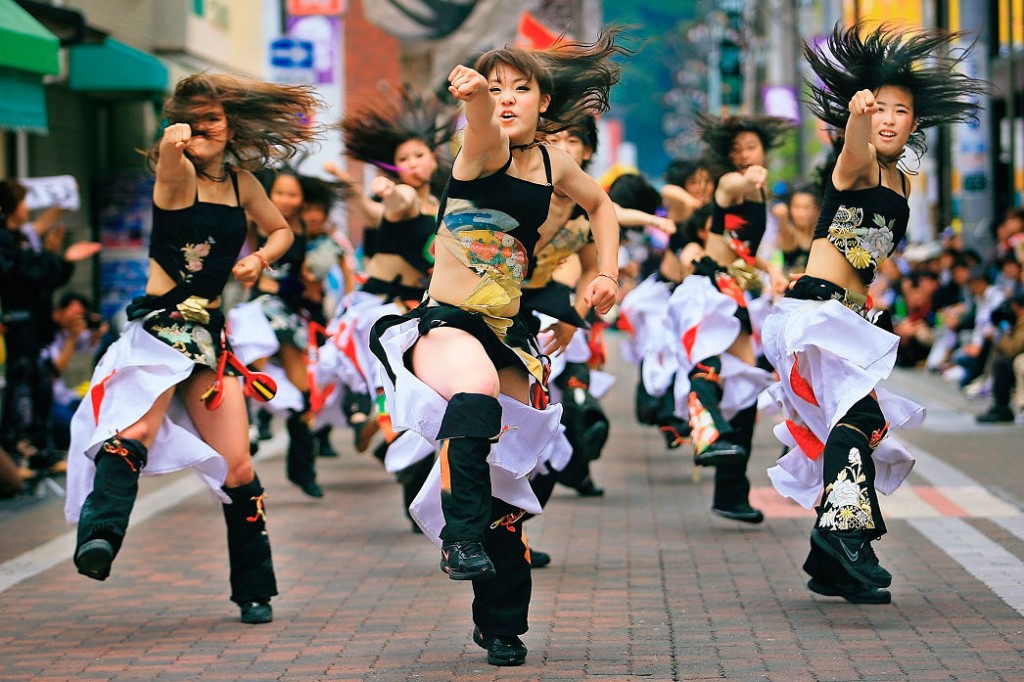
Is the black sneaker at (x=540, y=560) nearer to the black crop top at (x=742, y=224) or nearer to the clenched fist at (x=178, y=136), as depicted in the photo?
the black crop top at (x=742, y=224)

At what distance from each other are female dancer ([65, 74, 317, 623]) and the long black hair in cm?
228

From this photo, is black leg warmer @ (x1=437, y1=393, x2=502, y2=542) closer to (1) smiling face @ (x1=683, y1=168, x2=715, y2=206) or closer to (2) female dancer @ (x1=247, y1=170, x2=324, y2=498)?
(2) female dancer @ (x1=247, y1=170, x2=324, y2=498)

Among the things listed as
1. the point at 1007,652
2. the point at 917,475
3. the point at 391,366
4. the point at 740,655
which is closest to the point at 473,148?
the point at 391,366

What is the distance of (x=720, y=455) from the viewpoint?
940 cm

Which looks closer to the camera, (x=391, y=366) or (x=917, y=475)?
(x=391, y=366)

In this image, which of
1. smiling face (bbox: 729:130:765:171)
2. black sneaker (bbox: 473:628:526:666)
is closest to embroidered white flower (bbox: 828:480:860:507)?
black sneaker (bbox: 473:628:526:666)

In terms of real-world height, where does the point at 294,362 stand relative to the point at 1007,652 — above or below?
above

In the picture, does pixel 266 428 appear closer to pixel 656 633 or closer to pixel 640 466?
pixel 640 466

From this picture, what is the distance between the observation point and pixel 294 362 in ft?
37.5

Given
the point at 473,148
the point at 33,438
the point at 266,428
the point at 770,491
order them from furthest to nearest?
the point at 266,428
the point at 33,438
the point at 770,491
the point at 473,148

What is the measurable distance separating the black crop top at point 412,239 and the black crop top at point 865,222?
118 inches

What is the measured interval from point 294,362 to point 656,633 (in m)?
5.25

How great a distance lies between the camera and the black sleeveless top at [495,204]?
600 centimetres

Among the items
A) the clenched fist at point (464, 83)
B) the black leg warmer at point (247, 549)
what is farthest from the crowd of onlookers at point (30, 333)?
the clenched fist at point (464, 83)
